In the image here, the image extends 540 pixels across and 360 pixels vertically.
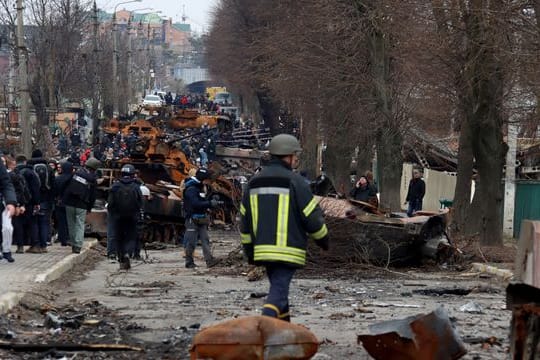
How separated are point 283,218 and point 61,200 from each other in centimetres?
1350

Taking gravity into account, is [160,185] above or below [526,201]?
above

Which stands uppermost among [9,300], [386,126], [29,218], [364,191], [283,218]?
[386,126]

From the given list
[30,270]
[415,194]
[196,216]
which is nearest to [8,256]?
[30,270]

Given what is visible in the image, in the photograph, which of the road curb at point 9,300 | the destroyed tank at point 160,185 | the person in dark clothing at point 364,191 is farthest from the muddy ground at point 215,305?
the destroyed tank at point 160,185

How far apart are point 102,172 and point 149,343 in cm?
2417

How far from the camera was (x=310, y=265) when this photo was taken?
59.5ft

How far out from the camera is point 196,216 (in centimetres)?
1997

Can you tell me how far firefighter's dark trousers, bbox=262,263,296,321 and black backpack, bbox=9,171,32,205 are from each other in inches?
439

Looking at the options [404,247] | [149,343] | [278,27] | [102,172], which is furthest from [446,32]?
[278,27]

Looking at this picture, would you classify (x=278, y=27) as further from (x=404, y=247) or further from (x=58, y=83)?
(x=404, y=247)

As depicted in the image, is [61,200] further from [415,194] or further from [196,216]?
[415,194]

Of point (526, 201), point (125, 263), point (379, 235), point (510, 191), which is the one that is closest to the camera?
point (379, 235)

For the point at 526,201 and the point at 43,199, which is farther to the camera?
the point at 526,201

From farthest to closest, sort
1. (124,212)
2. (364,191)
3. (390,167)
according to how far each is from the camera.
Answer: (390,167)
(364,191)
(124,212)
